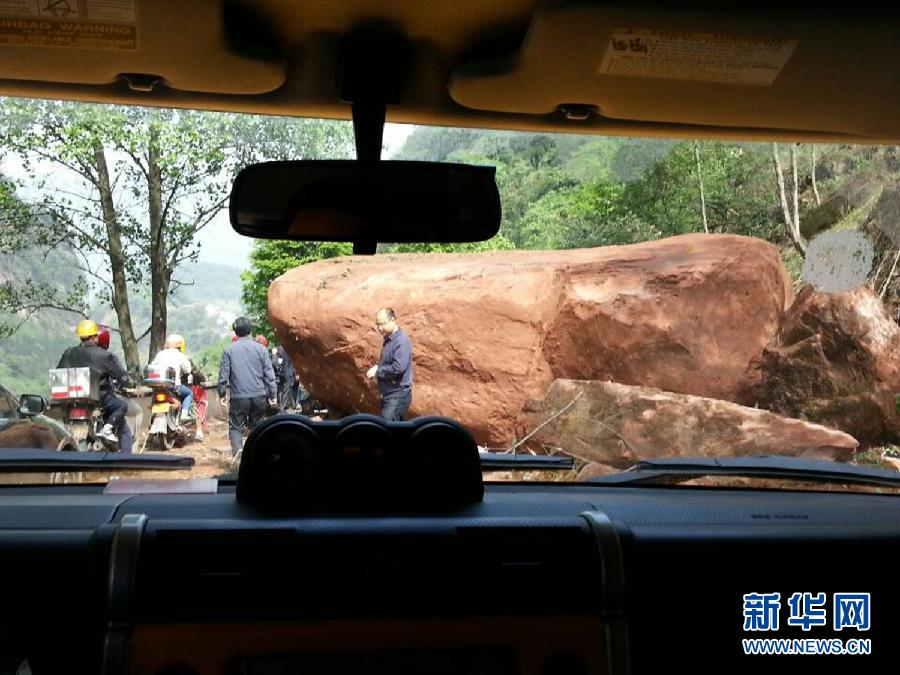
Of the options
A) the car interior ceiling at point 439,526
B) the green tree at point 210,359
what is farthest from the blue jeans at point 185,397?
the car interior ceiling at point 439,526

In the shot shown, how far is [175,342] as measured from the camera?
544cm

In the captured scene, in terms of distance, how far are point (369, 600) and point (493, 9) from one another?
165 cm

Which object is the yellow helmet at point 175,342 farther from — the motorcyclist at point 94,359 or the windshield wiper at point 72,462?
the windshield wiper at point 72,462

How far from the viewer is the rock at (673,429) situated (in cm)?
739

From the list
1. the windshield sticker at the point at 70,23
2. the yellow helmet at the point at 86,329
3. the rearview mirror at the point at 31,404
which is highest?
the windshield sticker at the point at 70,23

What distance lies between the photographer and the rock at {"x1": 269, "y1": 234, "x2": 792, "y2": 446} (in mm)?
9375

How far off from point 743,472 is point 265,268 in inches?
185

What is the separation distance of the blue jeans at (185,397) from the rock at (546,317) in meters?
1.84

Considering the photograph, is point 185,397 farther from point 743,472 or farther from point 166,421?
point 743,472

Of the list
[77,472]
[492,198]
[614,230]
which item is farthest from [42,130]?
[614,230]

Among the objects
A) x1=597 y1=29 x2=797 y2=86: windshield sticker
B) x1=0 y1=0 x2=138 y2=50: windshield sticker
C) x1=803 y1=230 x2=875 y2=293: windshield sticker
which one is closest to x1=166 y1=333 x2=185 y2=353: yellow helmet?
x1=0 y1=0 x2=138 y2=50: windshield sticker

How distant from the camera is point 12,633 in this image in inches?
87.6

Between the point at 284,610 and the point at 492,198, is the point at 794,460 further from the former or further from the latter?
the point at 284,610

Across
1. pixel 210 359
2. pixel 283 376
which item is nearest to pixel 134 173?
pixel 210 359
